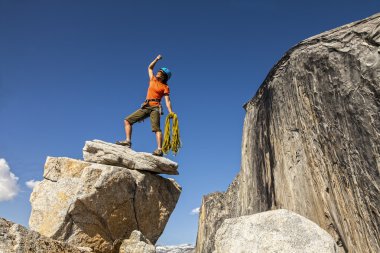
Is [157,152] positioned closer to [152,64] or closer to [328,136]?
[152,64]

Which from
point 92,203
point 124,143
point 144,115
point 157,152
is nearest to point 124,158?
point 124,143

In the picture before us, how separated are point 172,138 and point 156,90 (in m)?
1.81

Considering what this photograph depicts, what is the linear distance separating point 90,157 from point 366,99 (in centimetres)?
802

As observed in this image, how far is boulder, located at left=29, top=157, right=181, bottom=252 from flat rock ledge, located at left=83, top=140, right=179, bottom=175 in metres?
0.30

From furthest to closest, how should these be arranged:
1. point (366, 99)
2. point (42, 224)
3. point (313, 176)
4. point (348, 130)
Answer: point (42, 224) → point (313, 176) → point (348, 130) → point (366, 99)

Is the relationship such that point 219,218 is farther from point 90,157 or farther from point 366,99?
point 366,99

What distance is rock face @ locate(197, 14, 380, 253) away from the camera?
21.6ft

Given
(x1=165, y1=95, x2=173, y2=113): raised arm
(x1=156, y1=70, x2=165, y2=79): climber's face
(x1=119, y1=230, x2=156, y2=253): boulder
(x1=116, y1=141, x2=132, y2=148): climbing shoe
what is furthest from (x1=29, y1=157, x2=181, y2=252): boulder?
(x1=156, y1=70, x2=165, y2=79): climber's face

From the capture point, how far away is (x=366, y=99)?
6613 millimetres

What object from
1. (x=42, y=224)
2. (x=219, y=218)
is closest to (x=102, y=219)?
(x=42, y=224)

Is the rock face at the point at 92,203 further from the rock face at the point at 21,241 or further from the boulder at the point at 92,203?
the rock face at the point at 21,241

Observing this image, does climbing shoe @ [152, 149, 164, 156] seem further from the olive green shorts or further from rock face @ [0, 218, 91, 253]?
rock face @ [0, 218, 91, 253]

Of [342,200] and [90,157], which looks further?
[90,157]

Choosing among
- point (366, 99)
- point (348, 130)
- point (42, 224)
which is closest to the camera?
point (366, 99)
